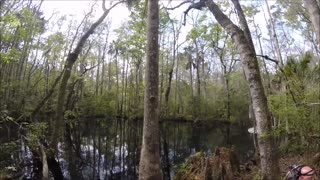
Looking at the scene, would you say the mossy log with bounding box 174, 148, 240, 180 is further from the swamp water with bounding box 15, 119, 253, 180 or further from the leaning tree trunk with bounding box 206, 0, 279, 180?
the swamp water with bounding box 15, 119, 253, 180

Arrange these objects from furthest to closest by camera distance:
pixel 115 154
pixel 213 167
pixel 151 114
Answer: pixel 115 154 → pixel 213 167 → pixel 151 114

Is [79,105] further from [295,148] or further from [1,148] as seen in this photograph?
[295,148]

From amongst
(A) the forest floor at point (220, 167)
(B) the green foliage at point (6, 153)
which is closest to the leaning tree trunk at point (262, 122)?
(A) the forest floor at point (220, 167)

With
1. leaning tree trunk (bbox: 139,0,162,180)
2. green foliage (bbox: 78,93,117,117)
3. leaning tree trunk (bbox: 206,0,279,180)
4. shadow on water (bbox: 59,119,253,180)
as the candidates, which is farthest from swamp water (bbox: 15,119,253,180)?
green foliage (bbox: 78,93,117,117)

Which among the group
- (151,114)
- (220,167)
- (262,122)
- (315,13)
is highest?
(315,13)

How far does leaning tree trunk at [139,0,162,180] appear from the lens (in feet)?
22.4

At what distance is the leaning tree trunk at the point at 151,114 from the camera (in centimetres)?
682

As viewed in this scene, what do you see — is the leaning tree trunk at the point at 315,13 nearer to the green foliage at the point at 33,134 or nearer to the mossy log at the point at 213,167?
the mossy log at the point at 213,167

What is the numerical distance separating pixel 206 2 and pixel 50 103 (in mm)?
28104

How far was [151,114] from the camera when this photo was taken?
712 centimetres

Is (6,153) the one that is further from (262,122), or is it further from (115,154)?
(262,122)

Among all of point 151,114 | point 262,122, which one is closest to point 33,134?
point 151,114

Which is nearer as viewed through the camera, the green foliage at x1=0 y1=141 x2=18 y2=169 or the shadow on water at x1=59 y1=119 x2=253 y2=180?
the green foliage at x1=0 y1=141 x2=18 y2=169

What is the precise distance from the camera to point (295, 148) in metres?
10.1
